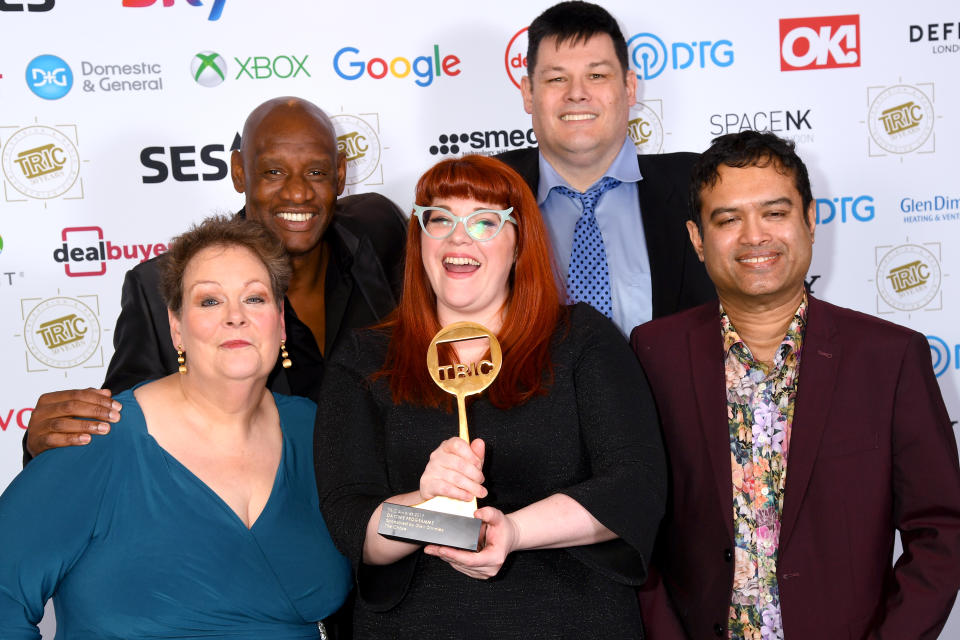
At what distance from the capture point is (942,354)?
12.3ft

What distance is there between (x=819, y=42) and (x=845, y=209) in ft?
2.24

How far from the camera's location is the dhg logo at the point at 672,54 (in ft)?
11.7

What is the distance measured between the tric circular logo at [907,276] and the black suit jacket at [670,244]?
1.35 metres

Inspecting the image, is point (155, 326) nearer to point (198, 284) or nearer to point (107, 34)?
point (198, 284)

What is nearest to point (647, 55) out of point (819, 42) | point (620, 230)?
point (819, 42)

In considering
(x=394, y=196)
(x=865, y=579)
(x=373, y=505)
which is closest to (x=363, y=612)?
(x=373, y=505)

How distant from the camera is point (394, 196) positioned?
11.7 ft

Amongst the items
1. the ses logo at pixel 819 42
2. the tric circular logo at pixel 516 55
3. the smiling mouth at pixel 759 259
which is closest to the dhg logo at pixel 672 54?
the ses logo at pixel 819 42

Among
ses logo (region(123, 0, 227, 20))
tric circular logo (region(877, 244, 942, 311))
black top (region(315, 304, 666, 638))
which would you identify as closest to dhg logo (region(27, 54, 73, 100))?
ses logo (region(123, 0, 227, 20))

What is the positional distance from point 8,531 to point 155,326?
2.72 feet

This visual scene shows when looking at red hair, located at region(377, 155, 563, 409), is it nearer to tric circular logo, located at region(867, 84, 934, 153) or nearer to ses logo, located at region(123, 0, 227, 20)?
ses logo, located at region(123, 0, 227, 20)

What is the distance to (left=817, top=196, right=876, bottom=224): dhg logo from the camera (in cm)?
366

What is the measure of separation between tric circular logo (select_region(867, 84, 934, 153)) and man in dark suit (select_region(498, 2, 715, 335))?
1288mm

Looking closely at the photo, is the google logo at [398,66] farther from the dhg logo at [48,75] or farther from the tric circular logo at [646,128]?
the dhg logo at [48,75]
